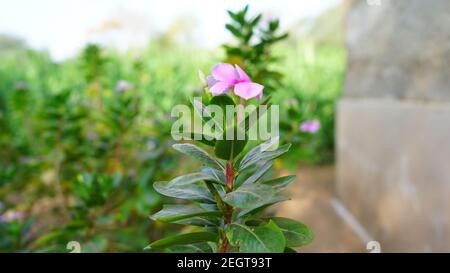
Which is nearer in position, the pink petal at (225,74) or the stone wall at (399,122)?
the pink petal at (225,74)

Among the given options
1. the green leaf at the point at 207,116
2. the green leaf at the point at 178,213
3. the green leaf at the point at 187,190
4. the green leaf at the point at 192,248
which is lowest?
the green leaf at the point at 192,248

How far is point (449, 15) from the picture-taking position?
1729mm

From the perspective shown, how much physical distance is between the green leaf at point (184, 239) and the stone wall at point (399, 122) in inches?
52.7

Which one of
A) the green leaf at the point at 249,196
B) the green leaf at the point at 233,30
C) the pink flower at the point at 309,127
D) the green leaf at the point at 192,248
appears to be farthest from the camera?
the pink flower at the point at 309,127

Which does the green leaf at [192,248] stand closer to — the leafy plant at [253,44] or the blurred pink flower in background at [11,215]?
the leafy plant at [253,44]

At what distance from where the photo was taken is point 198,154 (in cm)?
68

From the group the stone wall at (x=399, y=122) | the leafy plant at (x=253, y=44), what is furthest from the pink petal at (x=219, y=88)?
the stone wall at (x=399, y=122)

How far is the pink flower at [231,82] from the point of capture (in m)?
0.62

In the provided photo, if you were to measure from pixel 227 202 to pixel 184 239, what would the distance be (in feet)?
0.34

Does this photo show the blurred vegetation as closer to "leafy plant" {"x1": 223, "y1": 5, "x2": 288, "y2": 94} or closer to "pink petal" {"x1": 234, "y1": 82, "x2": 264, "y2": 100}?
"leafy plant" {"x1": 223, "y1": 5, "x2": 288, "y2": 94}

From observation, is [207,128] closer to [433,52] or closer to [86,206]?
[86,206]

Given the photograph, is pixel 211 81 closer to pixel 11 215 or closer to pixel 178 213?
pixel 178 213

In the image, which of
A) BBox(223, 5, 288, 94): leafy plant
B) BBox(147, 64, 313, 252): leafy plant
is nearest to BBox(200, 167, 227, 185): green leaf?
BBox(147, 64, 313, 252): leafy plant

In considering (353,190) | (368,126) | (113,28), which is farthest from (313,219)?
(113,28)
